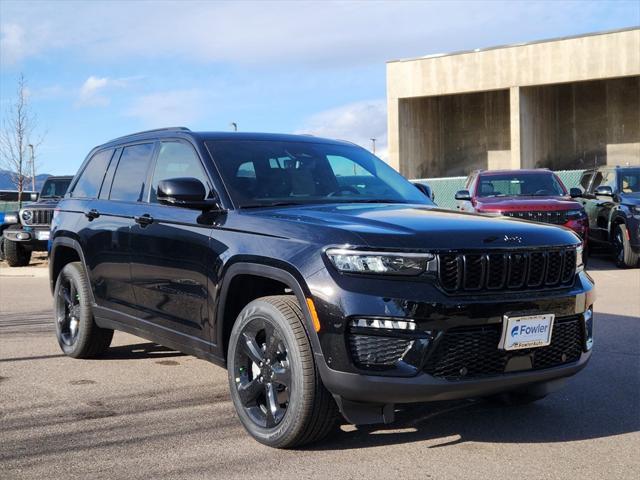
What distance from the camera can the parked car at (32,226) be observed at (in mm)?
17284

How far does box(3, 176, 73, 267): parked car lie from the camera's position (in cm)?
1728

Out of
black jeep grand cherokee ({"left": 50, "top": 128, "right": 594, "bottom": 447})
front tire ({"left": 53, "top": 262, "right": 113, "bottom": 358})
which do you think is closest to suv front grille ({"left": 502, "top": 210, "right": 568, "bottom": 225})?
black jeep grand cherokee ({"left": 50, "top": 128, "right": 594, "bottom": 447})

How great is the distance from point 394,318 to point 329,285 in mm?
355

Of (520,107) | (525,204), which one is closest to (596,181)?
(525,204)

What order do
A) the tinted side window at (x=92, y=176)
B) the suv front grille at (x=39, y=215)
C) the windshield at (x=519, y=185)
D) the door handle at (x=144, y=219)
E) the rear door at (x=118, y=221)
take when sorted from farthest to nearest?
the suv front grille at (x=39, y=215) → the windshield at (x=519, y=185) → the tinted side window at (x=92, y=176) → the rear door at (x=118, y=221) → the door handle at (x=144, y=219)

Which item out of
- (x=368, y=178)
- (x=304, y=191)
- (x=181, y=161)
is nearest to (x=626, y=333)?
(x=368, y=178)

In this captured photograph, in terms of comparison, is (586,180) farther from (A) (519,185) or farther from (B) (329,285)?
(B) (329,285)

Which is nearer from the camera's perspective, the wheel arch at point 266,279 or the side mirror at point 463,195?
the wheel arch at point 266,279

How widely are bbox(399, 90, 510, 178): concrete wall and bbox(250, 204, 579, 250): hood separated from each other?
3816cm

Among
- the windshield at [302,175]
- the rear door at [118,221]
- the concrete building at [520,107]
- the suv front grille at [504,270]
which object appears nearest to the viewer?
the suv front grille at [504,270]

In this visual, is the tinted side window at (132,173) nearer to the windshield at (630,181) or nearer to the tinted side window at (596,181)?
the windshield at (630,181)

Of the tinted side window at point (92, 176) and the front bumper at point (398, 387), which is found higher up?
the tinted side window at point (92, 176)

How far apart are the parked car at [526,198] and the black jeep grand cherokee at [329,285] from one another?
806 centimetres

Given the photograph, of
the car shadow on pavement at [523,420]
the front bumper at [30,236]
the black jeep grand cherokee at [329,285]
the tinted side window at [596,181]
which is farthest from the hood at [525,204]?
the front bumper at [30,236]
